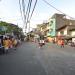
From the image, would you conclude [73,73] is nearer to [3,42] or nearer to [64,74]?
[64,74]

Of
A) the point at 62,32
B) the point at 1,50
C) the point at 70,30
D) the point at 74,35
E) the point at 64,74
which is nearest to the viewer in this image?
the point at 64,74

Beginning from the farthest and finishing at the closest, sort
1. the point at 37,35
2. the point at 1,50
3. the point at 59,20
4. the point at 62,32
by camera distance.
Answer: the point at 37,35 < the point at 59,20 < the point at 62,32 < the point at 1,50

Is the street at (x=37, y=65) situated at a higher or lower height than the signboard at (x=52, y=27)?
lower

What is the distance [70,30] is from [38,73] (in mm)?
64203

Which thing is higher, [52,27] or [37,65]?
[52,27]

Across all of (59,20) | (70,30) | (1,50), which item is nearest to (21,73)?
(1,50)

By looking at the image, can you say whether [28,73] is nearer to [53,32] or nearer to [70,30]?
[70,30]

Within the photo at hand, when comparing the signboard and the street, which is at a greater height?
the signboard

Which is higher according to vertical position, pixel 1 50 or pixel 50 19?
pixel 50 19

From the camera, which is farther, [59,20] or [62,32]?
[59,20]

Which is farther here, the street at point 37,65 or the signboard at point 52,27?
the signboard at point 52,27

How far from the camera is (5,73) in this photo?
40.2 ft

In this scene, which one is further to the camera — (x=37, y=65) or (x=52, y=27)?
(x=52, y=27)

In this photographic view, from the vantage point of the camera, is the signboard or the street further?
the signboard
